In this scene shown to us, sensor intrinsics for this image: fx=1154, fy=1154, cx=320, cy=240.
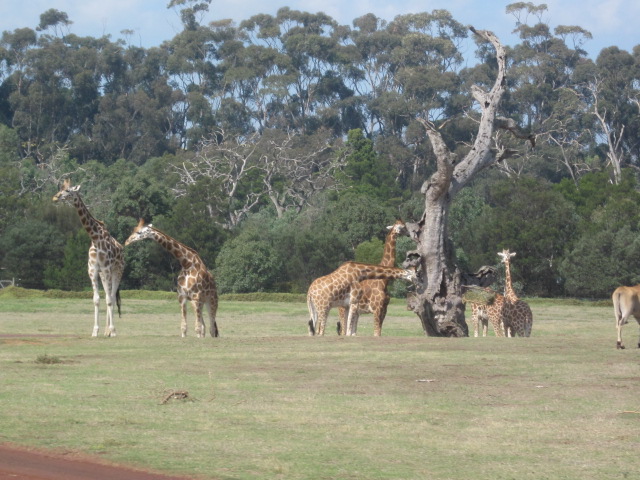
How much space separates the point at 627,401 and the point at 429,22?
124596mm

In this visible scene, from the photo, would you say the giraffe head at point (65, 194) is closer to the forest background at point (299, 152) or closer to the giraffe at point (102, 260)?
the giraffe at point (102, 260)

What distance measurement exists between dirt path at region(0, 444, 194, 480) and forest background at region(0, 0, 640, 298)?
45.4 metres

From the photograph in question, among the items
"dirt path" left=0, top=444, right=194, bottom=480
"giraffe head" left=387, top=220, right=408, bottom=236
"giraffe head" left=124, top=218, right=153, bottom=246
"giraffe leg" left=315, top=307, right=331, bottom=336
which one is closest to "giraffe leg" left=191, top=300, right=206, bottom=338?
"giraffe head" left=124, top=218, right=153, bottom=246

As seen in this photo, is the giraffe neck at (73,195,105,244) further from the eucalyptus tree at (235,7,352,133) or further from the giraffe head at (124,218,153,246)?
the eucalyptus tree at (235,7,352,133)

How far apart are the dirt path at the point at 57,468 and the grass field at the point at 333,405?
0.69 ft

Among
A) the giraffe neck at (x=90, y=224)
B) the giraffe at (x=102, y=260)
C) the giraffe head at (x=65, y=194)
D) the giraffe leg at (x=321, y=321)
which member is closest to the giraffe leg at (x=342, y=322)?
the giraffe leg at (x=321, y=321)

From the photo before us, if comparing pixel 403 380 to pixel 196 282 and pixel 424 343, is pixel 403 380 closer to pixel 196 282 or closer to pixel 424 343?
pixel 424 343

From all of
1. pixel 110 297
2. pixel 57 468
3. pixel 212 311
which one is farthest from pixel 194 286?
pixel 57 468

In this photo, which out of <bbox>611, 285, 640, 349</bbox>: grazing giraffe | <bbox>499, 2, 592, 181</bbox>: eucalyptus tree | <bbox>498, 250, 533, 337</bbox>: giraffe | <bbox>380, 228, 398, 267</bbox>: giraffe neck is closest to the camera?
<bbox>611, 285, 640, 349</bbox>: grazing giraffe

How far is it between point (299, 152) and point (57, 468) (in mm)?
90957

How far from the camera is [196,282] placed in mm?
23328

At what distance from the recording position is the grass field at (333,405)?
35.1 feet

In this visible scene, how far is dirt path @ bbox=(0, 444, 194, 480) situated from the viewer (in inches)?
396

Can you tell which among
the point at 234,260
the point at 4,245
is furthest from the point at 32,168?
the point at 234,260
